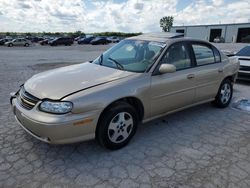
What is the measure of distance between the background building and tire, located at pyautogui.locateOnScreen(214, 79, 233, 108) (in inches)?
2009

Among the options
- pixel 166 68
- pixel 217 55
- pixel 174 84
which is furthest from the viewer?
pixel 217 55

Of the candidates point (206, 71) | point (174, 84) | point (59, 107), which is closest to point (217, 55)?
point (206, 71)

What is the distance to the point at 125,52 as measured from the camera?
160 inches


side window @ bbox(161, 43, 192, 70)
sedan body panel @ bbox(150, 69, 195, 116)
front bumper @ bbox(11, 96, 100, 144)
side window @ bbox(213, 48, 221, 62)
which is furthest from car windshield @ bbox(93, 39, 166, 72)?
side window @ bbox(213, 48, 221, 62)

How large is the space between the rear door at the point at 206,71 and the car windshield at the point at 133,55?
89 cm

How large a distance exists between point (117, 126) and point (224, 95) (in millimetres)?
2989

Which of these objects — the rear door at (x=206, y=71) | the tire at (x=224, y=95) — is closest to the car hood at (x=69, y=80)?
the rear door at (x=206, y=71)

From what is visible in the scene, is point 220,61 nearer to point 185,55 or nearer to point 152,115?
point 185,55

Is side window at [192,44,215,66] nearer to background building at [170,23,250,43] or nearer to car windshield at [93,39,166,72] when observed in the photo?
car windshield at [93,39,166,72]

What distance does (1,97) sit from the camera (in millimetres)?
5555

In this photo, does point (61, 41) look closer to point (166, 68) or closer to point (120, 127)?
point (166, 68)

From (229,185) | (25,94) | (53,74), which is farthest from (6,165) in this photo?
(229,185)

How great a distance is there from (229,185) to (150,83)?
1.67 meters

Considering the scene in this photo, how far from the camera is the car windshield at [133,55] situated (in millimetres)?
3531
